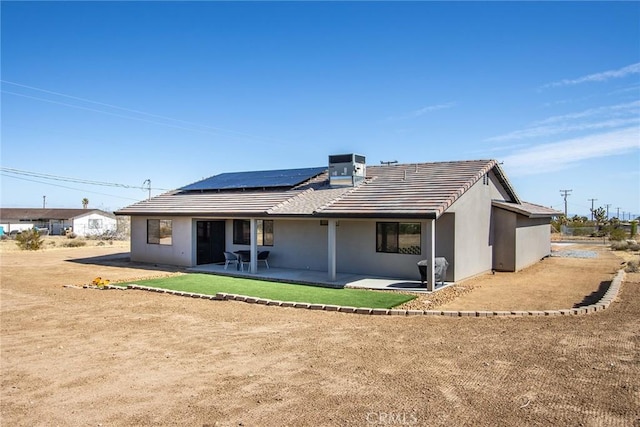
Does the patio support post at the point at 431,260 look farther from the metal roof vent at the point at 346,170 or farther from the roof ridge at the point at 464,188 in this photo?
the metal roof vent at the point at 346,170

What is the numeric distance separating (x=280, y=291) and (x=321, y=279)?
2286 millimetres

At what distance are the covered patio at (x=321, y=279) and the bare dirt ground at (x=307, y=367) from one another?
8.68ft

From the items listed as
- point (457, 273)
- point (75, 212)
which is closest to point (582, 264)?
point (457, 273)

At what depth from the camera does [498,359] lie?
281 inches

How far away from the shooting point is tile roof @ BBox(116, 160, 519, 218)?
14.4 m

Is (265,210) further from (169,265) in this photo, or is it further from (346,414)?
(346,414)

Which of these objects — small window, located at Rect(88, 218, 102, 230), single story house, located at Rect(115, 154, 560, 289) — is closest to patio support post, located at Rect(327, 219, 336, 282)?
single story house, located at Rect(115, 154, 560, 289)

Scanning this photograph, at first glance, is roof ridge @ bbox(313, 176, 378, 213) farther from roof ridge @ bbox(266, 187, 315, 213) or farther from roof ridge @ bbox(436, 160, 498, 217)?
roof ridge @ bbox(436, 160, 498, 217)

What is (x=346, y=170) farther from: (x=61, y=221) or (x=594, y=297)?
(x=61, y=221)

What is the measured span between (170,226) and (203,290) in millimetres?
7495

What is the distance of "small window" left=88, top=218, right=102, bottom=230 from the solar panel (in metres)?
43.6

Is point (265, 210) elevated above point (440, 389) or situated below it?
above

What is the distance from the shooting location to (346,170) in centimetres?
1881

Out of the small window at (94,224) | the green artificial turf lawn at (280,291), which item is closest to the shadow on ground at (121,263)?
the green artificial turf lawn at (280,291)
